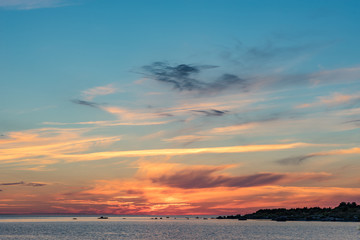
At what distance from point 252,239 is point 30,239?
68923mm

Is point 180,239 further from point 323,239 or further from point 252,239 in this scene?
point 323,239

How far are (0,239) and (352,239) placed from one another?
107 m

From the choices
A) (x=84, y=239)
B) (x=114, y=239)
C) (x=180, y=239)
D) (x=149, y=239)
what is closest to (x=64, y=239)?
(x=84, y=239)

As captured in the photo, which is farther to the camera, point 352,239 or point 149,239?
point 149,239

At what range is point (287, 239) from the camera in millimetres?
123250

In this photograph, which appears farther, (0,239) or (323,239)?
(0,239)

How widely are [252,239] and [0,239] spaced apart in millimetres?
79592

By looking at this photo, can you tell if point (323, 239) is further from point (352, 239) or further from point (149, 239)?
point (149, 239)

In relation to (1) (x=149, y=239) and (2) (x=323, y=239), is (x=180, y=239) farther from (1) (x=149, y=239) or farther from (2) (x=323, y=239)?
(2) (x=323, y=239)

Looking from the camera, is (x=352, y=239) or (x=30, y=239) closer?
(x=352, y=239)

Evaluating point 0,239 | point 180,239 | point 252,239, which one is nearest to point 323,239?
point 252,239

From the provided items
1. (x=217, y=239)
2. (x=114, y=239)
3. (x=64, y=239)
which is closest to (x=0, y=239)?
(x=64, y=239)

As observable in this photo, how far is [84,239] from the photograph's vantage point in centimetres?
12569

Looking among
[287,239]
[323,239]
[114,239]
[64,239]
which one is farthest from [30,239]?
[323,239]
